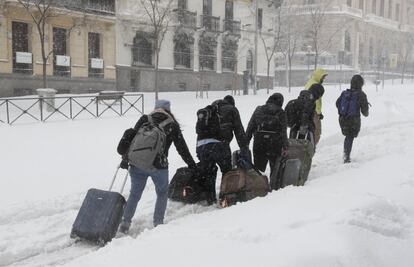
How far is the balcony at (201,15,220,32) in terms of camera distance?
33.8 meters

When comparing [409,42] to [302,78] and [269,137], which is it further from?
[269,137]

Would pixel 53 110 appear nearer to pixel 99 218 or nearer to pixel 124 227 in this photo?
pixel 124 227

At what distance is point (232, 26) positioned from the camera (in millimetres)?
36094

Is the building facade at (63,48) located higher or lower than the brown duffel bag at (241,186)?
higher

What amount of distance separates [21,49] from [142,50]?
8003 millimetres

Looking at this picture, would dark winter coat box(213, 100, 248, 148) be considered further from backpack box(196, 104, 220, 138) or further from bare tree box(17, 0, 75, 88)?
bare tree box(17, 0, 75, 88)

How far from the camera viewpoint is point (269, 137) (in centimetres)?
696

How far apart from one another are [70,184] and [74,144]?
3.63 m

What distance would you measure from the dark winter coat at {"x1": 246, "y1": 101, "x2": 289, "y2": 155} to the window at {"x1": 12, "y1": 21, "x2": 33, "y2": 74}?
63.4ft

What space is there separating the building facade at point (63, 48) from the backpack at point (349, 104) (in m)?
17.9

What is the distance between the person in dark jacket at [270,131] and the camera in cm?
692

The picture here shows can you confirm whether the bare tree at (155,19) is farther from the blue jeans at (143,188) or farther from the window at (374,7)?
the window at (374,7)

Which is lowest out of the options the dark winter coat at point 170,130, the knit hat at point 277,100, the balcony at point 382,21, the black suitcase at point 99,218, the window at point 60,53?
the black suitcase at point 99,218

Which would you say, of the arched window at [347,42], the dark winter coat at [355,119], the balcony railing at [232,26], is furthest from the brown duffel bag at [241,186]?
the arched window at [347,42]
